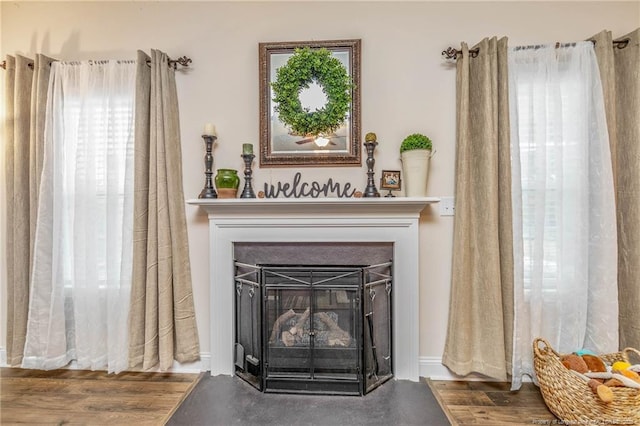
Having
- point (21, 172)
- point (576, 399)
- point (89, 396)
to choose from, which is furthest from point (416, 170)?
point (21, 172)

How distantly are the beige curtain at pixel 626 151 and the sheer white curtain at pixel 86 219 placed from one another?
305cm

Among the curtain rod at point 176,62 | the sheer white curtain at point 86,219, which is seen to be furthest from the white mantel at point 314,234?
the curtain rod at point 176,62

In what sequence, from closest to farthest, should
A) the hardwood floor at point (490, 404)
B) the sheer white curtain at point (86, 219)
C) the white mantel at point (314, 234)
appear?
the hardwood floor at point (490, 404), the white mantel at point (314, 234), the sheer white curtain at point (86, 219)

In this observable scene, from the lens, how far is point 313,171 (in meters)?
2.05

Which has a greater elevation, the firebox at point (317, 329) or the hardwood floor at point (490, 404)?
the firebox at point (317, 329)

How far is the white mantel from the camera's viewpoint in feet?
6.24

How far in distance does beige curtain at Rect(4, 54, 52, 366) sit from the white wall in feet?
0.85

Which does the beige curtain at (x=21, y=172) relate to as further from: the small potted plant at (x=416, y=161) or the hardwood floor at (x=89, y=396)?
the small potted plant at (x=416, y=161)

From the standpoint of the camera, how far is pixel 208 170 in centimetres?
201

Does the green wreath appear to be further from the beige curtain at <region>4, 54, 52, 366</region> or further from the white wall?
the beige curtain at <region>4, 54, 52, 366</region>

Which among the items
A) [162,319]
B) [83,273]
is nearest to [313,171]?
→ [162,319]

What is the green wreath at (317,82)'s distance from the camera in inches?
72.7

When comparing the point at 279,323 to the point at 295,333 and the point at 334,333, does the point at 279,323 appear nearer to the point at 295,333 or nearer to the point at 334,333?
the point at 295,333

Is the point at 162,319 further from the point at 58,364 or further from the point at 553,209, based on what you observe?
the point at 553,209
